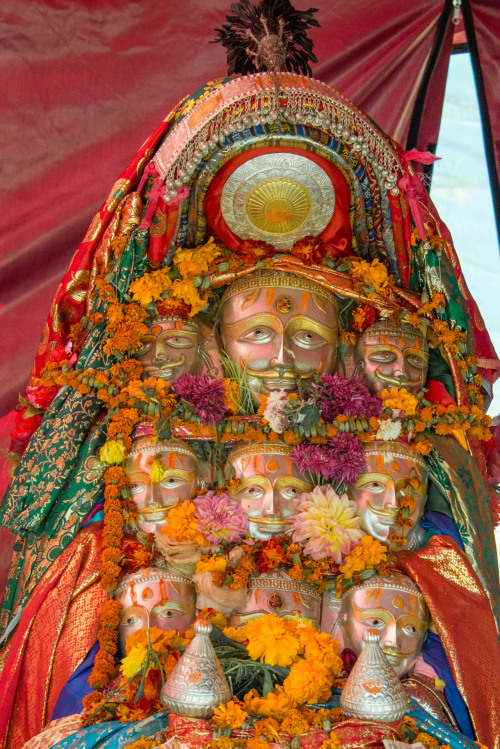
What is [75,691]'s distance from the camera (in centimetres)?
328

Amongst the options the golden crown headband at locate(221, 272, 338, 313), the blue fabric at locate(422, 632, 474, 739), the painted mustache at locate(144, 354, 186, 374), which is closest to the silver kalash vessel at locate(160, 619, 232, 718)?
the blue fabric at locate(422, 632, 474, 739)

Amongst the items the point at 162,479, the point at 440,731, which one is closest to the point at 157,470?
the point at 162,479

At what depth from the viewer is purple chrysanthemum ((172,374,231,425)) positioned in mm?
3781

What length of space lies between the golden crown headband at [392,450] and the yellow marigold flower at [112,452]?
1.02 meters

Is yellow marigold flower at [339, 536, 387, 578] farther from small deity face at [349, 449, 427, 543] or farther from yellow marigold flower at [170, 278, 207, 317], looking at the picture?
yellow marigold flower at [170, 278, 207, 317]

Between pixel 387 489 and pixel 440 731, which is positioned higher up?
pixel 387 489

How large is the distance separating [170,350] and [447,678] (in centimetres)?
177

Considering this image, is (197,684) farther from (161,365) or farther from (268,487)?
(161,365)

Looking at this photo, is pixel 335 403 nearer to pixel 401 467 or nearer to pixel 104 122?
pixel 401 467

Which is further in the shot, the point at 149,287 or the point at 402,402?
the point at 149,287

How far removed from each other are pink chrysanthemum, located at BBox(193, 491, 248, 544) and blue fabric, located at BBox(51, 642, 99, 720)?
66cm

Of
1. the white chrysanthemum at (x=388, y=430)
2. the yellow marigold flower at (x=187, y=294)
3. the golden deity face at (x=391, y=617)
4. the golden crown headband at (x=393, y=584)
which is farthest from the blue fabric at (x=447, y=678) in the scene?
the yellow marigold flower at (x=187, y=294)

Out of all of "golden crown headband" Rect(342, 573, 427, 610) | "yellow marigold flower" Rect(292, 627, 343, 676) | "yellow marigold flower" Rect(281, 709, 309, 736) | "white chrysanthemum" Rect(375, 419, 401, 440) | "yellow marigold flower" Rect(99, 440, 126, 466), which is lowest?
"yellow marigold flower" Rect(281, 709, 309, 736)

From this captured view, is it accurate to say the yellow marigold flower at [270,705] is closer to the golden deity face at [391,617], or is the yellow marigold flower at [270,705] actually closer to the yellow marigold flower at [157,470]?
the golden deity face at [391,617]
